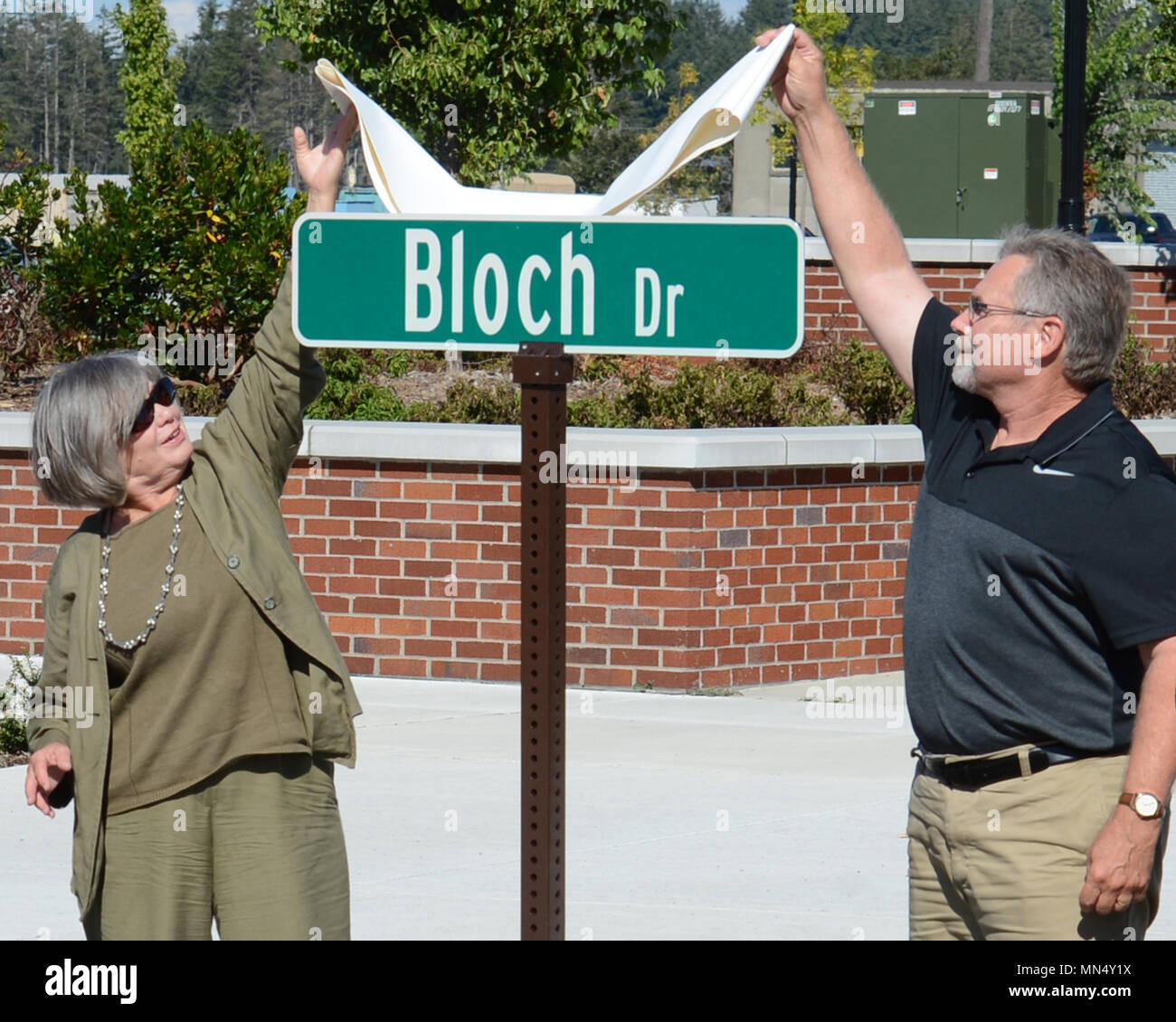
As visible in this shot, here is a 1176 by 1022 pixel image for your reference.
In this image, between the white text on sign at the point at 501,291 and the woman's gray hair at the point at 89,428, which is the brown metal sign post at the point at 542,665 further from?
the woman's gray hair at the point at 89,428

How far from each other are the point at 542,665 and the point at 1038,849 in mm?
1012

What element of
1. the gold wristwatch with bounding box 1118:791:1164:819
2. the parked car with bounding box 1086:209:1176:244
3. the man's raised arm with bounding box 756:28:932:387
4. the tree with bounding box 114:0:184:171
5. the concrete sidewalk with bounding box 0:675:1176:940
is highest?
the tree with bounding box 114:0:184:171

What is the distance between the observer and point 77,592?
12.5 feet

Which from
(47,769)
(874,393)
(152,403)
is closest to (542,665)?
(152,403)

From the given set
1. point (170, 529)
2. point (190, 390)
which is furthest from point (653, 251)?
point (190, 390)

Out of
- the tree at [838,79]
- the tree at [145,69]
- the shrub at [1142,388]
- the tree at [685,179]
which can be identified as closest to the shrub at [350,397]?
the shrub at [1142,388]

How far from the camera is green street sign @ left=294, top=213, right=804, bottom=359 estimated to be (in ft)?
Result: 11.7

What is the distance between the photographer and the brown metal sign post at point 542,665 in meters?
3.60

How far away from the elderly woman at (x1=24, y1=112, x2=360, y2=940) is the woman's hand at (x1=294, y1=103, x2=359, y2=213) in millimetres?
531

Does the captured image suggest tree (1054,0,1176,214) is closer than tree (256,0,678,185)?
No

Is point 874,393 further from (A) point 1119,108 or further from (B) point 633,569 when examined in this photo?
(A) point 1119,108

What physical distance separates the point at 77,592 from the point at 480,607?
591cm

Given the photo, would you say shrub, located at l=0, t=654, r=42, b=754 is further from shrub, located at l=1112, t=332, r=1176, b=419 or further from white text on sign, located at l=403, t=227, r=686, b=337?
shrub, located at l=1112, t=332, r=1176, b=419

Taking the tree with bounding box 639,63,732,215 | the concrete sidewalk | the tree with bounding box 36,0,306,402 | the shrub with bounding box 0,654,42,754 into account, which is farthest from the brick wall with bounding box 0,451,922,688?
the tree with bounding box 639,63,732,215
